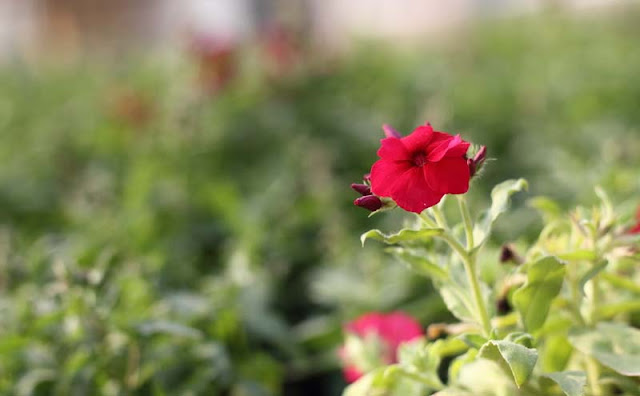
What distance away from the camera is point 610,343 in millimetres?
853

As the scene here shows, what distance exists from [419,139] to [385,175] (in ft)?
0.17

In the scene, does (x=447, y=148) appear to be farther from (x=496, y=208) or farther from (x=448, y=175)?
(x=496, y=208)

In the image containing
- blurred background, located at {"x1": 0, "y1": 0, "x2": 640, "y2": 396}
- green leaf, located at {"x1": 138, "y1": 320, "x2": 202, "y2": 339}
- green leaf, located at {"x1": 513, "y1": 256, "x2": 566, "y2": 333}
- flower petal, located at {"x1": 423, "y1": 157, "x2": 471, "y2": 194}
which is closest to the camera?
flower petal, located at {"x1": 423, "y1": 157, "x2": 471, "y2": 194}

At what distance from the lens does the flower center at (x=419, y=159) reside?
704 millimetres

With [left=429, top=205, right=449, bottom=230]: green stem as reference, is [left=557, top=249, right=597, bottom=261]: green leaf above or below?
below

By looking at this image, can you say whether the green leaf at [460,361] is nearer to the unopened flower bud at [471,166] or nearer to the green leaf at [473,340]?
the green leaf at [473,340]

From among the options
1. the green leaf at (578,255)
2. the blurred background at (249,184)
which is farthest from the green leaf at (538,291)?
the blurred background at (249,184)

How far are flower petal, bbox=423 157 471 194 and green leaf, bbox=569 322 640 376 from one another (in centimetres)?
29

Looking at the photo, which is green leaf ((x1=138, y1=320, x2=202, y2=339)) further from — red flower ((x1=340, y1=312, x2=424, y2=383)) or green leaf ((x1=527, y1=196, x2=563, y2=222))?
green leaf ((x1=527, y1=196, x2=563, y2=222))

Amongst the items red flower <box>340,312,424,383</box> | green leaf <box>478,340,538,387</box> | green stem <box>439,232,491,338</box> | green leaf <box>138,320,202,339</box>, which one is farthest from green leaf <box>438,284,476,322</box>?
green leaf <box>138,320,202,339</box>

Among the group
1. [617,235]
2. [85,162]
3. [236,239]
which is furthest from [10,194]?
[617,235]

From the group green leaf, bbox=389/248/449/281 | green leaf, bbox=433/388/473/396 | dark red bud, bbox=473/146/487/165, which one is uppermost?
dark red bud, bbox=473/146/487/165

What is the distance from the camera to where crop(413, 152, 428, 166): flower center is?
27.7 inches

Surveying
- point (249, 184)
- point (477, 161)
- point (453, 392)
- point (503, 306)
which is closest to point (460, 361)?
point (453, 392)
